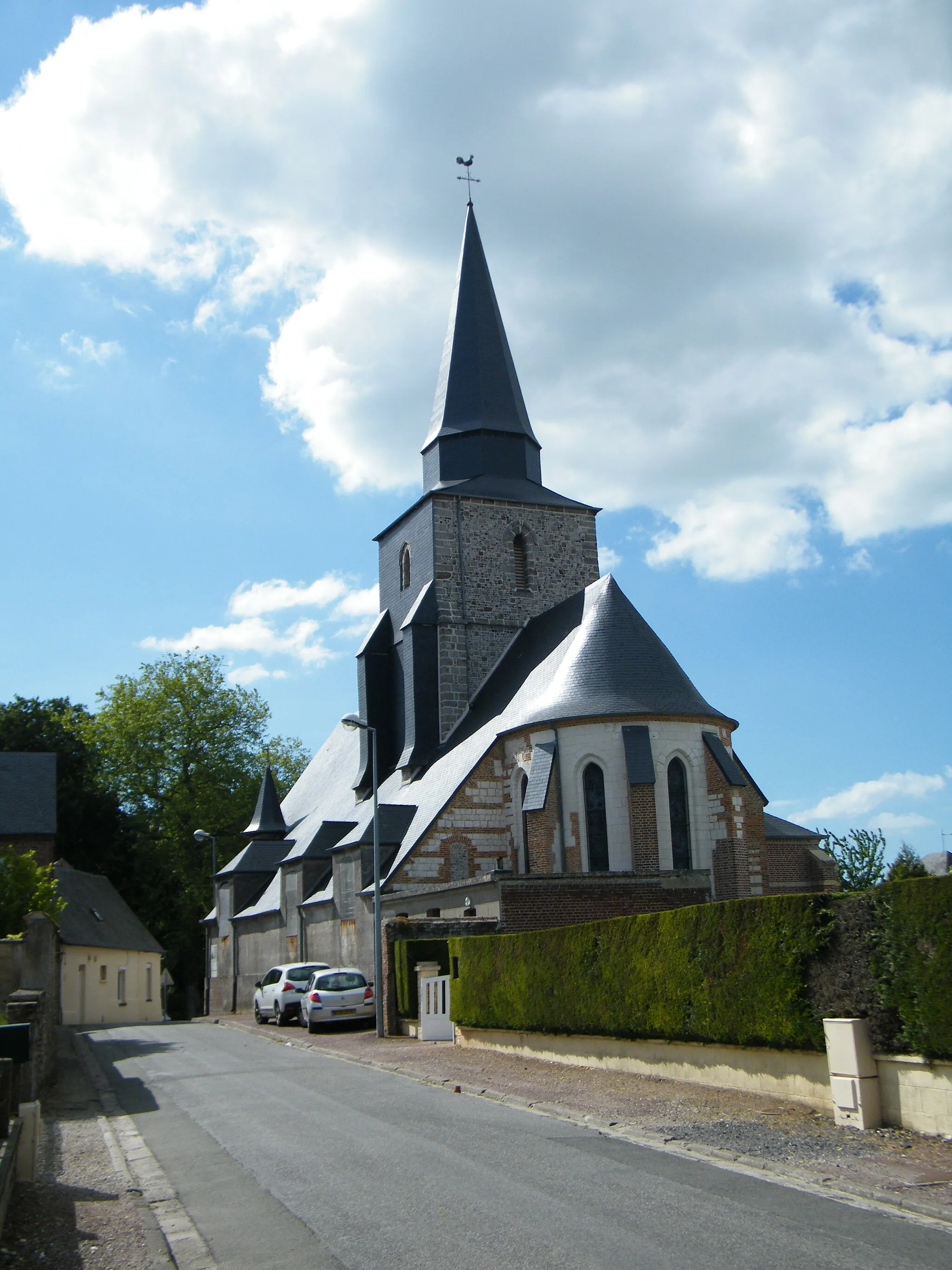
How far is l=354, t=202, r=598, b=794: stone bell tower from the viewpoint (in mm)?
35156

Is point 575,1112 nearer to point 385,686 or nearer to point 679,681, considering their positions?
point 679,681

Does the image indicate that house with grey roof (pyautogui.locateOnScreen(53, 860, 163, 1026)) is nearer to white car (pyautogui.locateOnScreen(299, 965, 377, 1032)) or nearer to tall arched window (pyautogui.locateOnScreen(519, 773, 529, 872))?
white car (pyautogui.locateOnScreen(299, 965, 377, 1032))

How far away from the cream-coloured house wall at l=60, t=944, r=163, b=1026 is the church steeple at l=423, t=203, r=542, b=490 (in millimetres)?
18569

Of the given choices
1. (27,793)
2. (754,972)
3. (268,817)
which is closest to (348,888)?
(27,793)

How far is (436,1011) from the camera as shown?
1998cm

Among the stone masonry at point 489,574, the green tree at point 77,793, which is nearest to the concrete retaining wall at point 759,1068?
the stone masonry at point 489,574

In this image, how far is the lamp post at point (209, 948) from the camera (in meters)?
46.0

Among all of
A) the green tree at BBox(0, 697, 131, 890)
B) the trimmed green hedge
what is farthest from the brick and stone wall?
the green tree at BBox(0, 697, 131, 890)

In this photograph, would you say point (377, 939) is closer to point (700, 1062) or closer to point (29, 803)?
point (700, 1062)

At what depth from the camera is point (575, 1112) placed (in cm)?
1109

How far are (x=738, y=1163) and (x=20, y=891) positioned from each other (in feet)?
40.5

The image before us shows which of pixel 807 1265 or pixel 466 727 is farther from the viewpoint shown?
pixel 466 727

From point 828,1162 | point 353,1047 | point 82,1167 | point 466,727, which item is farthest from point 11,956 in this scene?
point 466,727

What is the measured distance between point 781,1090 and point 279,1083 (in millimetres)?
6684
